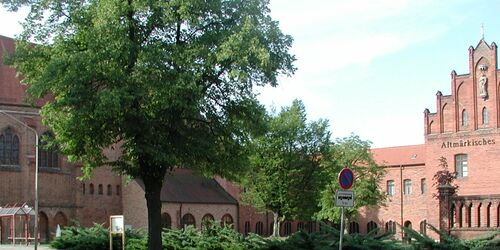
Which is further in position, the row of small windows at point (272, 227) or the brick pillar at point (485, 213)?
the row of small windows at point (272, 227)

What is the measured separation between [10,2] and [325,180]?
3410 centimetres

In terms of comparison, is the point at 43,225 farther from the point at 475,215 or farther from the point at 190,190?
the point at 475,215

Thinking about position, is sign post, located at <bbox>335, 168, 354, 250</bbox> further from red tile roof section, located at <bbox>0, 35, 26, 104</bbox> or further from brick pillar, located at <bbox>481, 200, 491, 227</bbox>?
red tile roof section, located at <bbox>0, 35, 26, 104</bbox>

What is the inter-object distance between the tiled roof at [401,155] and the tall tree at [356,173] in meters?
9.20

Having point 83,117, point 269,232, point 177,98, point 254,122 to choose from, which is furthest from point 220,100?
point 269,232

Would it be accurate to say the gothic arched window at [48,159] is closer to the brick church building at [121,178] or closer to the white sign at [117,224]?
the brick church building at [121,178]

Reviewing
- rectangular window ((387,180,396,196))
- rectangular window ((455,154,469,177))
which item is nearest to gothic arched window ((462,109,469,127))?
rectangular window ((455,154,469,177))

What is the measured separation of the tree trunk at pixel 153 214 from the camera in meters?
27.4

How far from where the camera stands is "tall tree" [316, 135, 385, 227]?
57.3m

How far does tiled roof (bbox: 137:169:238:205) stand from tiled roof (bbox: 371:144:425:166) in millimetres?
14592

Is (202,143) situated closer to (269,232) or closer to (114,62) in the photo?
(114,62)

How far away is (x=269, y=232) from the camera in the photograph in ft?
240

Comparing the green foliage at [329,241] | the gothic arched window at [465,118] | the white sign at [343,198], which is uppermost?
the gothic arched window at [465,118]

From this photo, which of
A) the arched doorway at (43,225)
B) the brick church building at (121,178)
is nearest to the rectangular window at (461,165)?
the brick church building at (121,178)
